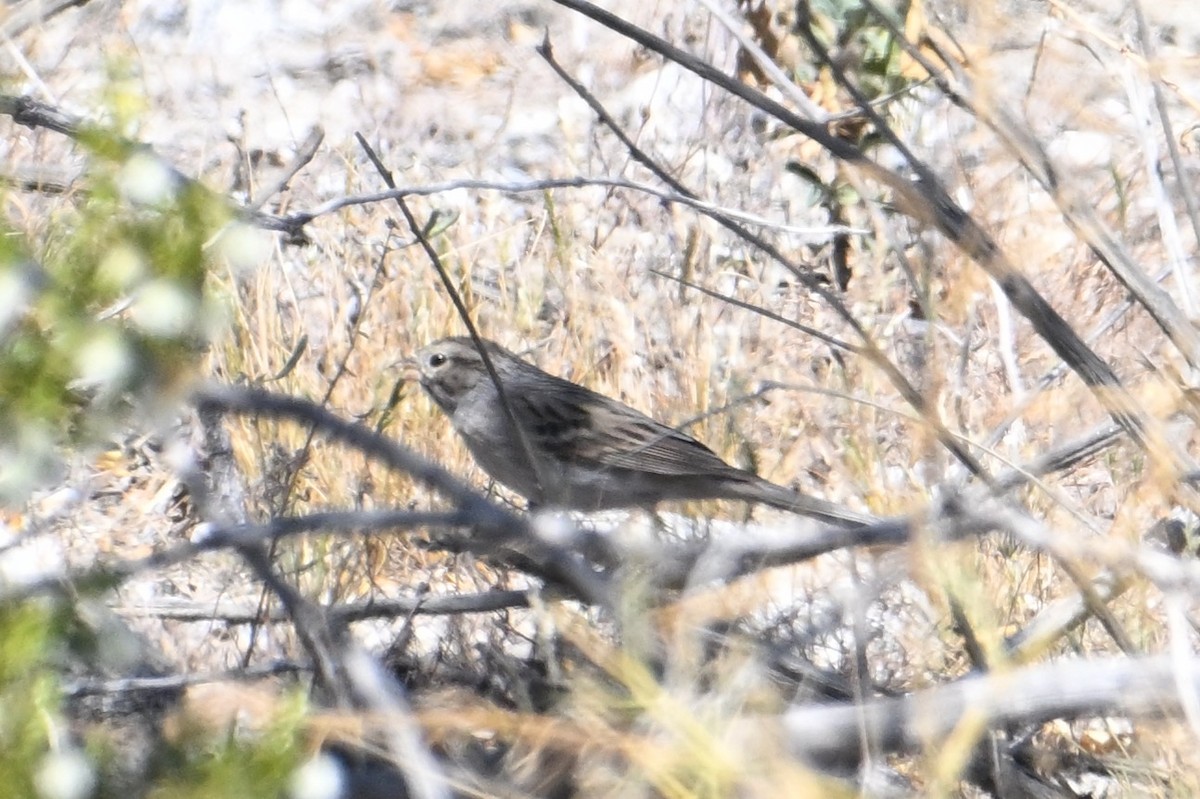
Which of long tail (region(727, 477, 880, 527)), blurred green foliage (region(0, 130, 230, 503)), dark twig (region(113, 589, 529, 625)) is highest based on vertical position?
blurred green foliage (region(0, 130, 230, 503))

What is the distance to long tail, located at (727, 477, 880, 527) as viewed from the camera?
473cm

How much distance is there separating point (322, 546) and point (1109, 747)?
2.06m

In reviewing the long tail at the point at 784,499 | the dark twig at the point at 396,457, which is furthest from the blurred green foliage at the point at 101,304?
the long tail at the point at 784,499

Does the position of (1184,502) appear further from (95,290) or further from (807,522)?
(807,522)

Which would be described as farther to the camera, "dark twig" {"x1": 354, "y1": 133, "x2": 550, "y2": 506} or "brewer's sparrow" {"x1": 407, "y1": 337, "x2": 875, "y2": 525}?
"brewer's sparrow" {"x1": 407, "y1": 337, "x2": 875, "y2": 525}

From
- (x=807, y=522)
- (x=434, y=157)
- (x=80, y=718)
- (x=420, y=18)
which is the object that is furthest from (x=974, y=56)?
(x=420, y=18)

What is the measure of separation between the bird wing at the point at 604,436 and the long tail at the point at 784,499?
22cm

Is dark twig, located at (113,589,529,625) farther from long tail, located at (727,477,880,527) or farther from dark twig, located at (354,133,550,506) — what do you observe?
long tail, located at (727,477,880,527)

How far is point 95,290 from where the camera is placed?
1877 mm

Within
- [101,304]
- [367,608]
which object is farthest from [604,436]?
[101,304]

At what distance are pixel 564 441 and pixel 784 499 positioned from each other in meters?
1.27

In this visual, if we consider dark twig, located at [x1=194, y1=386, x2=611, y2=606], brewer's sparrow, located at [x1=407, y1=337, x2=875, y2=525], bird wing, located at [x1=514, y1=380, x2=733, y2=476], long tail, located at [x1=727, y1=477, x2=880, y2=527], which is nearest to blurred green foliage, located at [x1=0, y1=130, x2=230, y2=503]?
dark twig, located at [x1=194, y1=386, x2=611, y2=606]

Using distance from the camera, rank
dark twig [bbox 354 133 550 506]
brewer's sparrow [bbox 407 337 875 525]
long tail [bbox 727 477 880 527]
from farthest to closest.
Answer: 1. brewer's sparrow [bbox 407 337 875 525]
2. long tail [bbox 727 477 880 527]
3. dark twig [bbox 354 133 550 506]

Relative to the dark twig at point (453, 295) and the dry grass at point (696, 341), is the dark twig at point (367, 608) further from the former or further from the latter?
the dark twig at point (453, 295)
